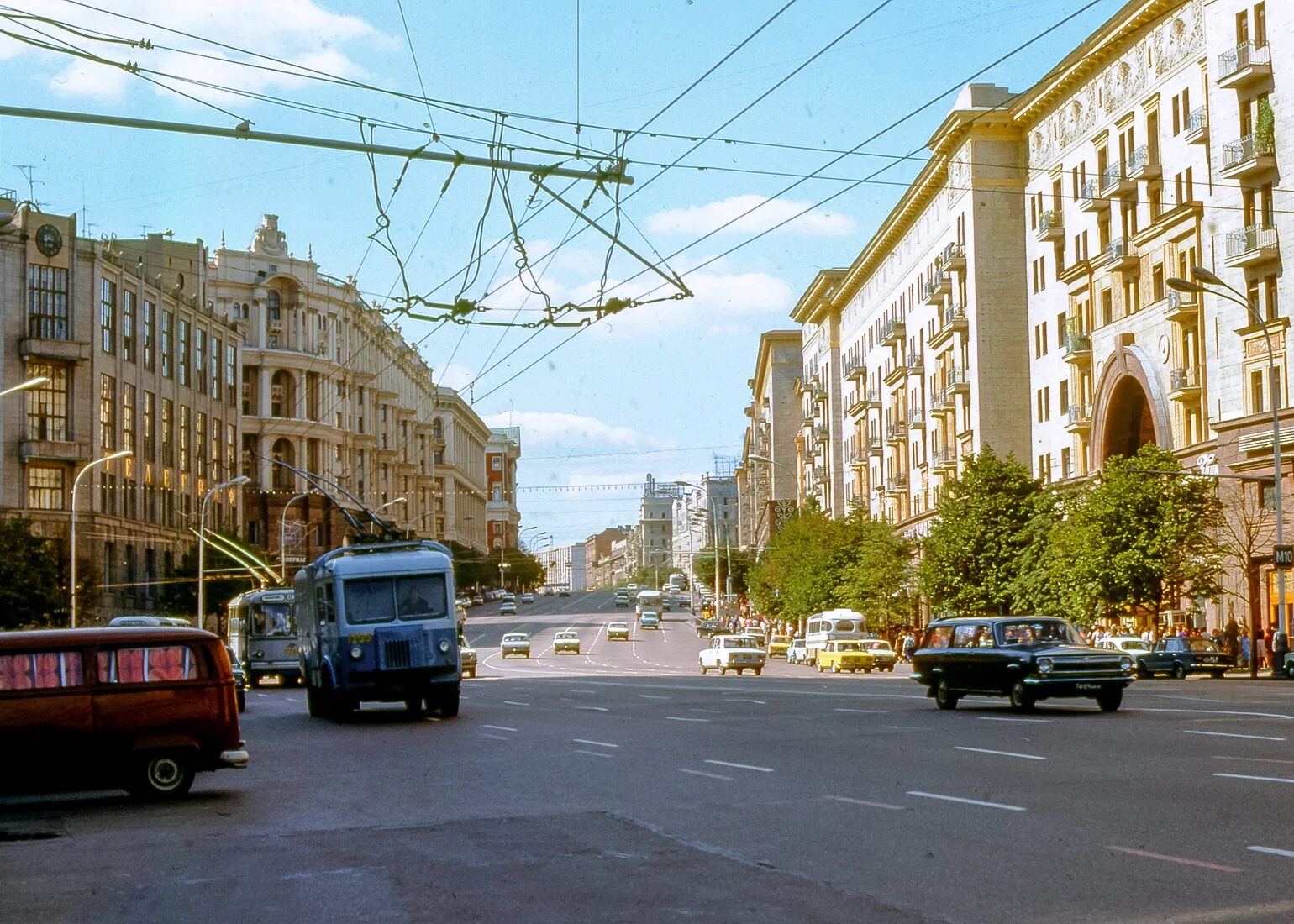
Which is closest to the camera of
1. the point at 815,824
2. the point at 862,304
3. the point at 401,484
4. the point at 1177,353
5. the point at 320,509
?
the point at 815,824

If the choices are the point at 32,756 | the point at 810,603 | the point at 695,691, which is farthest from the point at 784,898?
the point at 810,603

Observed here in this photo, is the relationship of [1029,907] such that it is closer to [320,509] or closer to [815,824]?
[815,824]

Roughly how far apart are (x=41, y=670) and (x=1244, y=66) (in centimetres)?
4219

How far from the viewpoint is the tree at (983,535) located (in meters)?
62.5

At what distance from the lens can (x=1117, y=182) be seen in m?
57.8

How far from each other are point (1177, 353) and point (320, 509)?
7860 centimetres

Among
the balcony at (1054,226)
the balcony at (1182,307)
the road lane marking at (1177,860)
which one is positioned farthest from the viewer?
the balcony at (1054,226)

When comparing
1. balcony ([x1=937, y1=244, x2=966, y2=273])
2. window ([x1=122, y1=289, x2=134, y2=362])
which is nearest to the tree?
balcony ([x1=937, y1=244, x2=966, y2=273])

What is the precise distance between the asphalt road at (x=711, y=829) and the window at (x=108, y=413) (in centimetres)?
6318

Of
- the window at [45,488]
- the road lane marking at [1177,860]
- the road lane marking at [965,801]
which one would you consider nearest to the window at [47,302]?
the window at [45,488]

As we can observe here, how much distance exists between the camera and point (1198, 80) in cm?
5219

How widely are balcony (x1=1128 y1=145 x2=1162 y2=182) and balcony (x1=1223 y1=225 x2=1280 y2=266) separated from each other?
5652 mm

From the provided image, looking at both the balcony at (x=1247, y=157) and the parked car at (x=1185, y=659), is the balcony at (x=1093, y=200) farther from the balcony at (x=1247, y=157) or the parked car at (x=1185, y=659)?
the parked car at (x=1185, y=659)

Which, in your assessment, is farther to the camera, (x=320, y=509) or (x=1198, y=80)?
(x=320, y=509)
